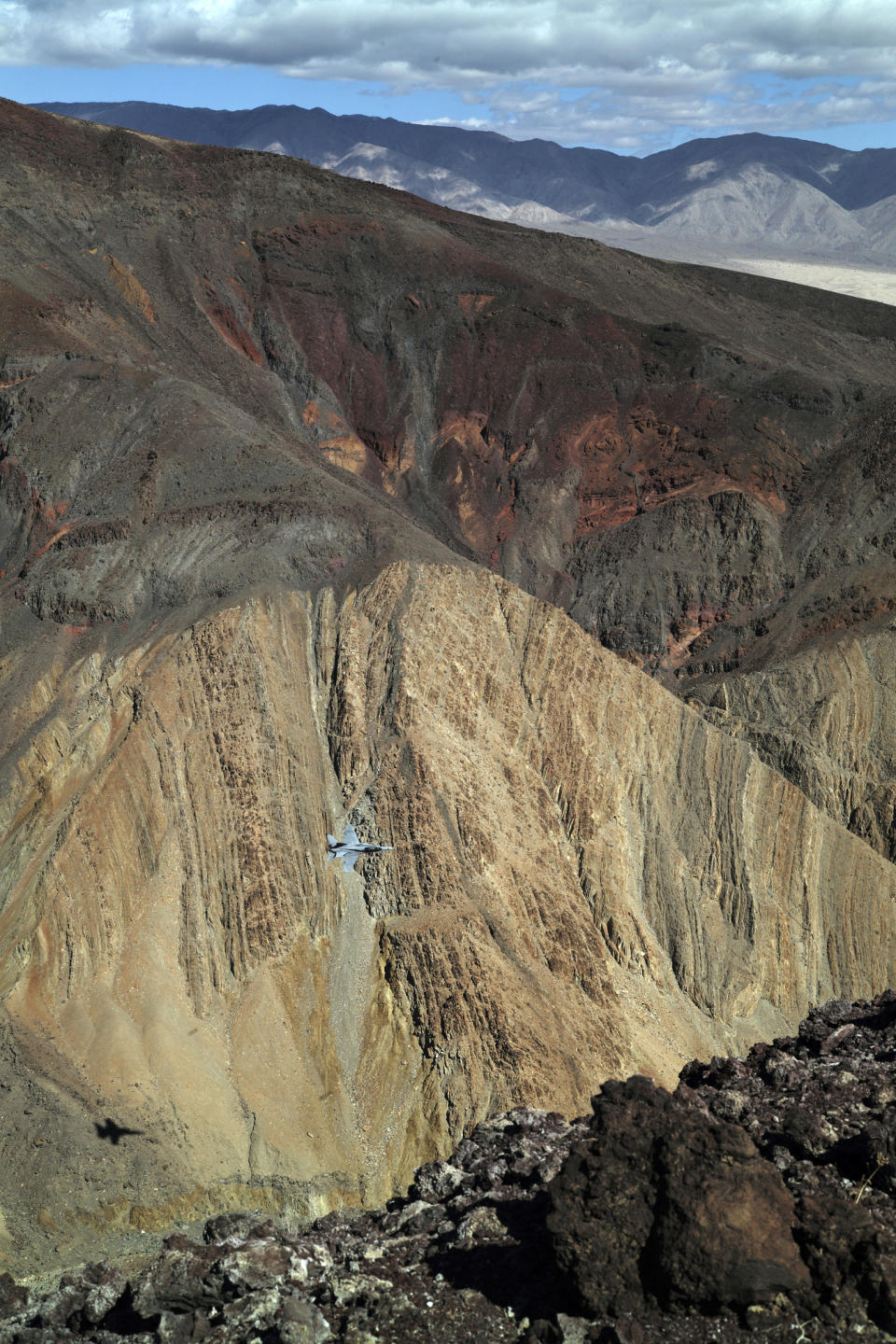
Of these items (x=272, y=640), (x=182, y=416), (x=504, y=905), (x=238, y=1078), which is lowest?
(x=238, y=1078)

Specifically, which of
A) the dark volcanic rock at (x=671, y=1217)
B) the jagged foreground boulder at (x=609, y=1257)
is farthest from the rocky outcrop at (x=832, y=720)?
the dark volcanic rock at (x=671, y=1217)

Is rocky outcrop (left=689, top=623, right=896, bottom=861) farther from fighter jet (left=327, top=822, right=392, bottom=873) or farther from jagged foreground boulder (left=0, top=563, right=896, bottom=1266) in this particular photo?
fighter jet (left=327, top=822, right=392, bottom=873)

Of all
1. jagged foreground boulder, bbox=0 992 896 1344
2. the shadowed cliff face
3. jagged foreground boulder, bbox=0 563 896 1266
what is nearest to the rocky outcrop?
the shadowed cliff face

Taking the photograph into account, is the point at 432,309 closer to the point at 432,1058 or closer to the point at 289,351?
the point at 289,351

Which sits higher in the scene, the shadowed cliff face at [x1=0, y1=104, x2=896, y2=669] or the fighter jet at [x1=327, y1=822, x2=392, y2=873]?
the shadowed cliff face at [x1=0, y1=104, x2=896, y2=669]

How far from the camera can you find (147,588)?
3522 cm

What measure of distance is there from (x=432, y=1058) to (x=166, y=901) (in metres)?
6.58

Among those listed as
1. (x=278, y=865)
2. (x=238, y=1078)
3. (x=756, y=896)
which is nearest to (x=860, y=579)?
(x=756, y=896)

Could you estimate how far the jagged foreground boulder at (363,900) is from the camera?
26109 mm

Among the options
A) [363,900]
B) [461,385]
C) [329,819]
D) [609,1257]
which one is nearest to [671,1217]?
[609,1257]

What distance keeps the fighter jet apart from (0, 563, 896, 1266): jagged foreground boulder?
0.32m

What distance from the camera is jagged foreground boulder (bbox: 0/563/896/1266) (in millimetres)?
26109

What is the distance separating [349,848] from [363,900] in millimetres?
3042

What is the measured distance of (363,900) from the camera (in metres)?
29.5
